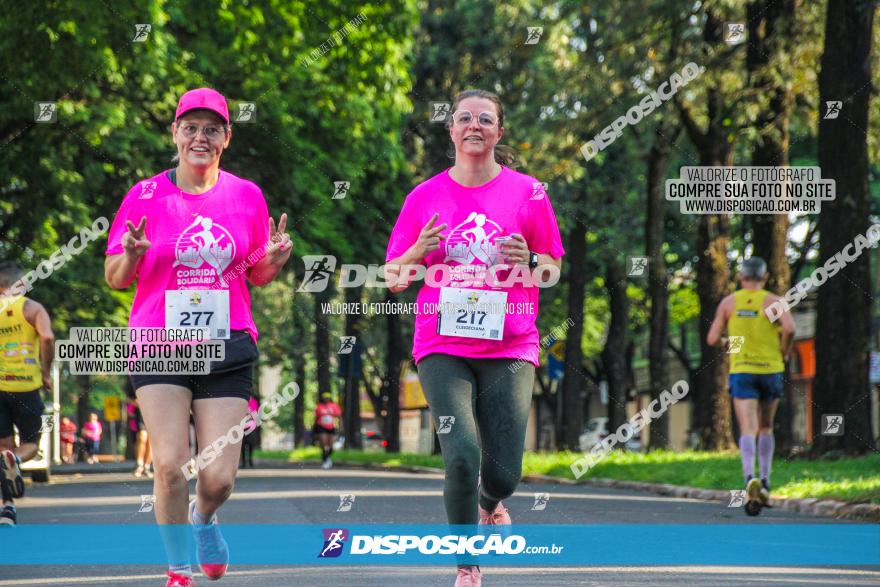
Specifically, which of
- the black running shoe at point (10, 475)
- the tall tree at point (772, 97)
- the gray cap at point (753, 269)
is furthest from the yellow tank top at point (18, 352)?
the tall tree at point (772, 97)

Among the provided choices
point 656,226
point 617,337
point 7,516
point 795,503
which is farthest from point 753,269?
point 617,337

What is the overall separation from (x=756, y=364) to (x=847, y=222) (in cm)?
591

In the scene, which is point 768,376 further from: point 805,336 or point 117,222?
point 805,336

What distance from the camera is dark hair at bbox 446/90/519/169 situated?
6.83m

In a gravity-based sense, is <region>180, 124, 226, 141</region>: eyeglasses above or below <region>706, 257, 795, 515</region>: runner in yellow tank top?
above

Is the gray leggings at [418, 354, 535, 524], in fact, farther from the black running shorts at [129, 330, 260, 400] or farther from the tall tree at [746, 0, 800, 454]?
the tall tree at [746, 0, 800, 454]

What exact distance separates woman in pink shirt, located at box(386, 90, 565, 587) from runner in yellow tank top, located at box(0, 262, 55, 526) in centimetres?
613

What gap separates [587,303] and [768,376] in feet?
118

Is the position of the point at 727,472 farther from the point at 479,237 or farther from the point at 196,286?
the point at 196,286

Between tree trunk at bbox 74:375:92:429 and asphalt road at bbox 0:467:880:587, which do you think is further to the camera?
tree trunk at bbox 74:375:92:429

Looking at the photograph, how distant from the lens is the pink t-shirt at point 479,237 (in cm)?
654

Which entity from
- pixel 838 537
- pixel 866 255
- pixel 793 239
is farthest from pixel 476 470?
pixel 793 239

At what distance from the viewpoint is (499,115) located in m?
6.82

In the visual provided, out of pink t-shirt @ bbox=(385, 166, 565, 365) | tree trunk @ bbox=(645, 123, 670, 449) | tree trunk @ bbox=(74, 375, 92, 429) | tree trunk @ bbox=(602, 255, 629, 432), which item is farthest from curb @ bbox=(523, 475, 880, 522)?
tree trunk @ bbox=(74, 375, 92, 429)
